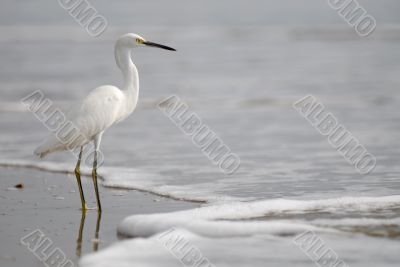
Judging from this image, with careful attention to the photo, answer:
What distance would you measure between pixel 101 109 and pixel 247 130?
4.51 m

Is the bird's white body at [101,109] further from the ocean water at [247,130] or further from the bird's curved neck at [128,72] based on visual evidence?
the ocean water at [247,130]

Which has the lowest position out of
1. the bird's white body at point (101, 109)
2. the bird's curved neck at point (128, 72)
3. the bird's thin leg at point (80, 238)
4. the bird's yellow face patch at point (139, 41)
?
the bird's thin leg at point (80, 238)

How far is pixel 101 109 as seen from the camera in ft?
25.7

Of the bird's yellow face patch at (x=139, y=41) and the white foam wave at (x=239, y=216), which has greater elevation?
the bird's yellow face patch at (x=139, y=41)

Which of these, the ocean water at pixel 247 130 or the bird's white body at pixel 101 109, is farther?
the bird's white body at pixel 101 109

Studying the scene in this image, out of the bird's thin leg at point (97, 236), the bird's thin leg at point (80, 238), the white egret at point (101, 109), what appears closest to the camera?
the bird's thin leg at point (80, 238)

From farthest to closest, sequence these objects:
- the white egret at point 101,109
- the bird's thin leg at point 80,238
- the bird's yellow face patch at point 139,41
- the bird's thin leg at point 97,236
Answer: the bird's yellow face patch at point 139,41
the white egret at point 101,109
the bird's thin leg at point 97,236
the bird's thin leg at point 80,238

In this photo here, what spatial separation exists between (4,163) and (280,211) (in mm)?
4446

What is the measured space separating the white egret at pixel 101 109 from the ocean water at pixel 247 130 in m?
0.79

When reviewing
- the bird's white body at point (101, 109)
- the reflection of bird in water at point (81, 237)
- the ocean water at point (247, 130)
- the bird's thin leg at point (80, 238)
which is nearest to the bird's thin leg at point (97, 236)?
the reflection of bird in water at point (81, 237)

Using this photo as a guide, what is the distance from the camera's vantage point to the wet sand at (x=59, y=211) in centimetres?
598

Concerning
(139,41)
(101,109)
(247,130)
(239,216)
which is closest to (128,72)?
(139,41)

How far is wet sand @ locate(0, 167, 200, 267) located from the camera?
5.98 metres

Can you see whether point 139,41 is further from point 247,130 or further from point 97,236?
point 247,130
